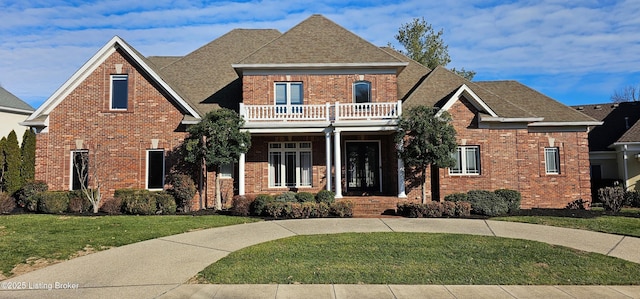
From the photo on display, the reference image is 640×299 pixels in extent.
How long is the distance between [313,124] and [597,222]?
10.9m

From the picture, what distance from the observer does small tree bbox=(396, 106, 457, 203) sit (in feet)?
47.7

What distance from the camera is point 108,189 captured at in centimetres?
1627

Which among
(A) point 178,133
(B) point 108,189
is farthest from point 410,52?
(B) point 108,189

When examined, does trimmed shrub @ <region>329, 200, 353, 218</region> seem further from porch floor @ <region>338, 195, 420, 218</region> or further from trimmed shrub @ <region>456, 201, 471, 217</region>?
trimmed shrub @ <region>456, 201, 471, 217</region>

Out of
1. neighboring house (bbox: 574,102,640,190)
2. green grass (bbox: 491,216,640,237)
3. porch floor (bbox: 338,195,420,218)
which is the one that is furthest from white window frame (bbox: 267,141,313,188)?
neighboring house (bbox: 574,102,640,190)

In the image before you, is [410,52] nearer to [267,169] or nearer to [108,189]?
[267,169]

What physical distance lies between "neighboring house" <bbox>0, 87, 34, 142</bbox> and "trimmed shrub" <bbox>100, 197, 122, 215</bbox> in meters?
18.5

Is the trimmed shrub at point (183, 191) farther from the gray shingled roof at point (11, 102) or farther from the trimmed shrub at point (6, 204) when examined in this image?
the gray shingled roof at point (11, 102)

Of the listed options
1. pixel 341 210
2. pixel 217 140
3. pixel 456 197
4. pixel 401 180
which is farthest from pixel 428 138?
pixel 217 140

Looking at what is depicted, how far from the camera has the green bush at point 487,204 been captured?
45.4 feet

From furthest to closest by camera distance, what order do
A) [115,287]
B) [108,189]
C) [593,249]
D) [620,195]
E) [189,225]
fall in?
[108,189] < [620,195] < [189,225] < [593,249] < [115,287]

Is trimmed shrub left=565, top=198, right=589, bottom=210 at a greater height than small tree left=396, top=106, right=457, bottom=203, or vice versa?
small tree left=396, top=106, right=457, bottom=203

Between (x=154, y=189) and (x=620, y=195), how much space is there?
1953 cm

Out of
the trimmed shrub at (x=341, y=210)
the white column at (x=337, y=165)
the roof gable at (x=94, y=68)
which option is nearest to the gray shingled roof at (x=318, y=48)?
the roof gable at (x=94, y=68)
